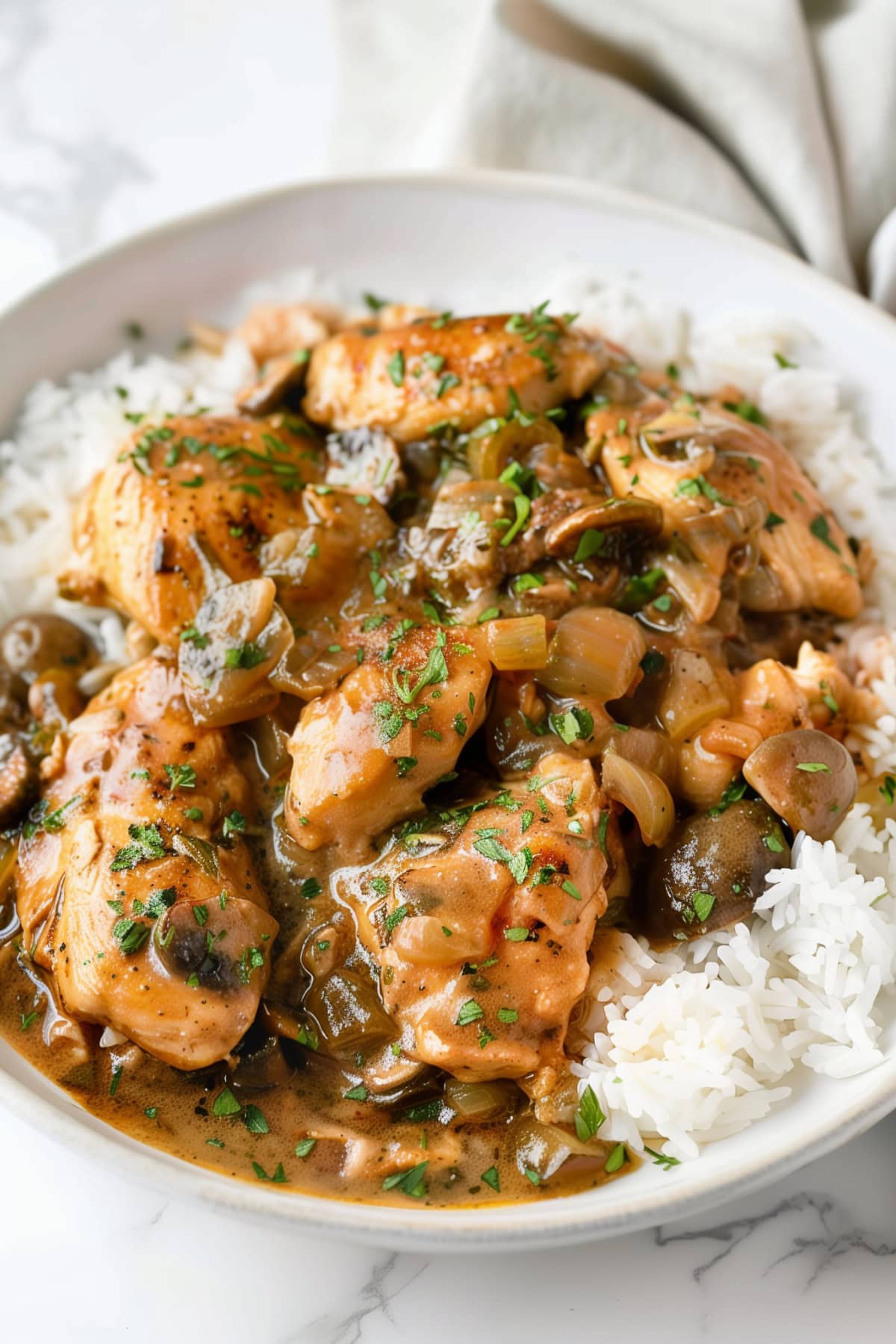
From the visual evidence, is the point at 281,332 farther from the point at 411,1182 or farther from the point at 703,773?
the point at 411,1182

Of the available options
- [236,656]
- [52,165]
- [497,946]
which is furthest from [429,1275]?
[52,165]

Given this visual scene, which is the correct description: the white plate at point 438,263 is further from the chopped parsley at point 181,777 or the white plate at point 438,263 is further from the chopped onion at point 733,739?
the chopped parsley at point 181,777

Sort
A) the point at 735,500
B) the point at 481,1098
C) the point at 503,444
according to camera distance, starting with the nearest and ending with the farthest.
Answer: the point at 481,1098 < the point at 735,500 < the point at 503,444

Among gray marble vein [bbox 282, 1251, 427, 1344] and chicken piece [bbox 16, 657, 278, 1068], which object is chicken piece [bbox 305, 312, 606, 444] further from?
gray marble vein [bbox 282, 1251, 427, 1344]

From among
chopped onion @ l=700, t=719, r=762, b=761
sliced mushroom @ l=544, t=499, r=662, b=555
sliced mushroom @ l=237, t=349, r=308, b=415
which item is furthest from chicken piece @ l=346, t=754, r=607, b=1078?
sliced mushroom @ l=237, t=349, r=308, b=415

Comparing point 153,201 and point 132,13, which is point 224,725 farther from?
point 132,13

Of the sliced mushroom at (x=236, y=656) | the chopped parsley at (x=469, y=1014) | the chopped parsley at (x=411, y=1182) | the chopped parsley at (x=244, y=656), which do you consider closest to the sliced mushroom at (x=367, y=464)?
the sliced mushroom at (x=236, y=656)
